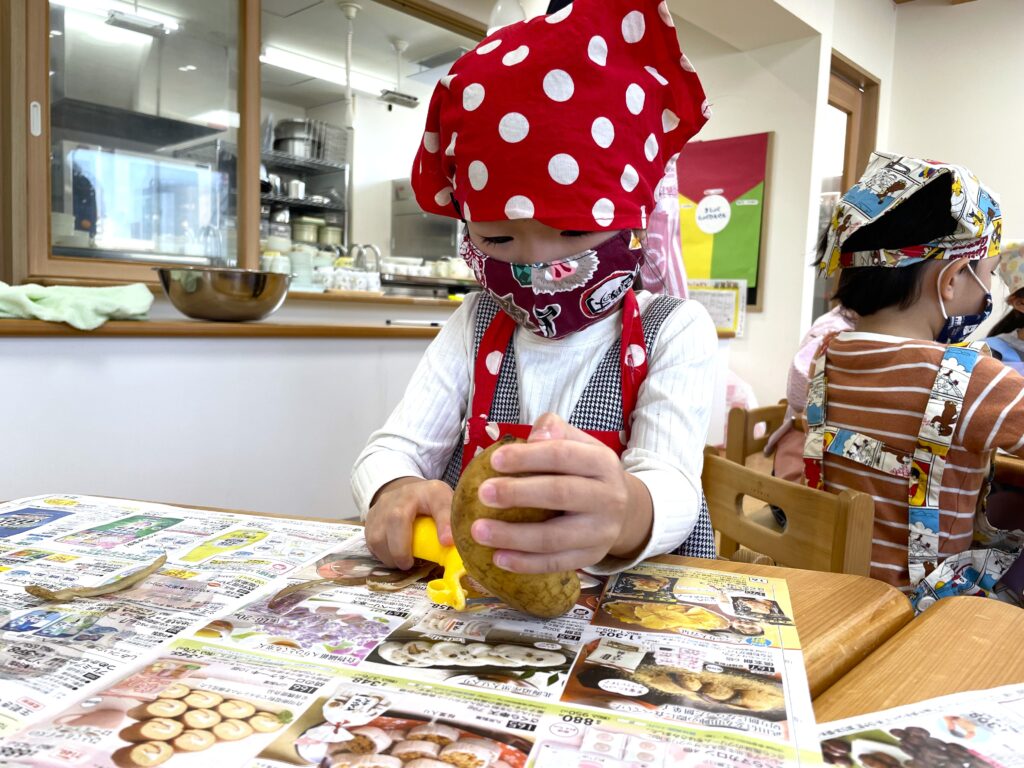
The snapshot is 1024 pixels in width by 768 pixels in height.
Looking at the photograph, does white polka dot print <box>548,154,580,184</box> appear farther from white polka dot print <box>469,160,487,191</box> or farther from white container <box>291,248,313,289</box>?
white container <box>291,248,313,289</box>

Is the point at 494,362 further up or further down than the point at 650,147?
further down

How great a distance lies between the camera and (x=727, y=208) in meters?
4.02

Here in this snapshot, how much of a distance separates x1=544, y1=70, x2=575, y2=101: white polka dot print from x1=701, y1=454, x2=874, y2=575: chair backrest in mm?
545

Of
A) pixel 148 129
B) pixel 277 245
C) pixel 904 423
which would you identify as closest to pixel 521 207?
pixel 904 423

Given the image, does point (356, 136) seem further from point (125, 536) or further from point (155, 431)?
point (125, 536)

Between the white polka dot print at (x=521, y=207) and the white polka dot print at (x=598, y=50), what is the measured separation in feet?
0.55

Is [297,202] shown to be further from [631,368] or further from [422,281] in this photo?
[631,368]

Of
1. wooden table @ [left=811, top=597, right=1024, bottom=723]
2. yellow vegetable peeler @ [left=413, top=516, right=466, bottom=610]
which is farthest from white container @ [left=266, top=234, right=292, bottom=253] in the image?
wooden table @ [left=811, top=597, right=1024, bottom=723]

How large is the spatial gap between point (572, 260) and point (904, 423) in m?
0.79

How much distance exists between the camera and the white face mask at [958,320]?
1368 mm

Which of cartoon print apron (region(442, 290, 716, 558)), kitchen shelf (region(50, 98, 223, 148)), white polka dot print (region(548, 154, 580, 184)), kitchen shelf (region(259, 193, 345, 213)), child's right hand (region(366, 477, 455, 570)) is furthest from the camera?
kitchen shelf (region(259, 193, 345, 213))

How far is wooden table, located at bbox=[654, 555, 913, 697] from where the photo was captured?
478mm

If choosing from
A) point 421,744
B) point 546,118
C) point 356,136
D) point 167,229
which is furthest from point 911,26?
point 421,744

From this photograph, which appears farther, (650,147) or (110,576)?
(650,147)
